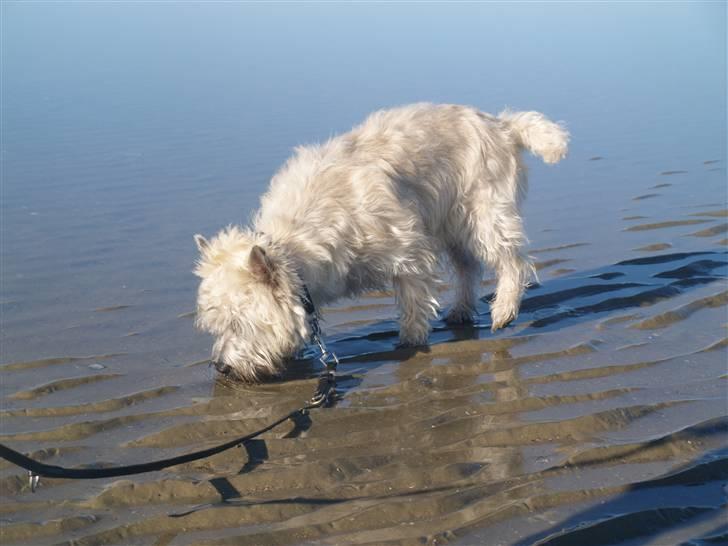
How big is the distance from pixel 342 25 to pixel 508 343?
2100 centimetres

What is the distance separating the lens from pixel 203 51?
68.3 feet

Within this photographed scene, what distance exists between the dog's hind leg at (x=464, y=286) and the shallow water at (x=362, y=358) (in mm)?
171

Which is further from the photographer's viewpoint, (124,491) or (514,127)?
(514,127)

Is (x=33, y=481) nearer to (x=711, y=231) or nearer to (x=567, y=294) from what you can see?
(x=567, y=294)

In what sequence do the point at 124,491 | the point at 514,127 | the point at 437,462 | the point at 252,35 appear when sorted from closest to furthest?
the point at 124,491
the point at 437,462
the point at 514,127
the point at 252,35

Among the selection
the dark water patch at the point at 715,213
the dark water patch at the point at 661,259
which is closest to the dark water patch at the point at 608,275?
the dark water patch at the point at 661,259

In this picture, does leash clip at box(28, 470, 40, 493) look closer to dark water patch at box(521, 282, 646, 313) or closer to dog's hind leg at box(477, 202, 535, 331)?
dog's hind leg at box(477, 202, 535, 331)

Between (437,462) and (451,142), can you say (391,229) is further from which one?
(437,462)

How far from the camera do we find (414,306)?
20.5ft

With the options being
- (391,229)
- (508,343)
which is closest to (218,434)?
(391,229)

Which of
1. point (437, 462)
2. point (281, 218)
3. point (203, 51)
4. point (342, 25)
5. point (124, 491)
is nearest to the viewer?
point (124, 491)

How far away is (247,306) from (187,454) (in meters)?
1.08

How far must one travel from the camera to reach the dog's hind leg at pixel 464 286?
7.05 m

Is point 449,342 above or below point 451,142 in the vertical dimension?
below
